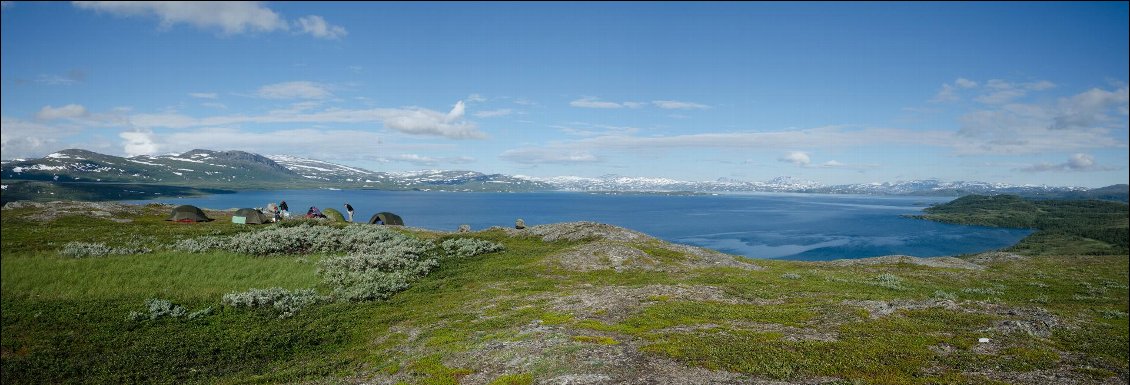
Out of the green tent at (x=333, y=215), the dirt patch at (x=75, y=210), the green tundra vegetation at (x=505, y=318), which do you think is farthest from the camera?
the green tent at (x=333, y=215)

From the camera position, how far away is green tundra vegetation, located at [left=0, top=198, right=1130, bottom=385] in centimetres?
1825

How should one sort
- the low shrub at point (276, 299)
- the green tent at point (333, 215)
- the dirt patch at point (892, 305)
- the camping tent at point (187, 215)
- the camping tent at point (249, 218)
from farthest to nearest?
the green tent at point (333, 215)
the camping tent at point (187, 215)
the camping tent at point (249, 218)
the low shrub at point (276, 299)
the dirt patch at point (892, 305)

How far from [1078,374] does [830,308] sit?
10.8m

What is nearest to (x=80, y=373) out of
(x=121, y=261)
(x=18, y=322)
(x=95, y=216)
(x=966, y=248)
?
(x=18, y=322)

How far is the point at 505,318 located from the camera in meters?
26.3

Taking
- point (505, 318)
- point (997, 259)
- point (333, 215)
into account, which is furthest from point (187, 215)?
point (997, 259)

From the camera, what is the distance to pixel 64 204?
61719 mm

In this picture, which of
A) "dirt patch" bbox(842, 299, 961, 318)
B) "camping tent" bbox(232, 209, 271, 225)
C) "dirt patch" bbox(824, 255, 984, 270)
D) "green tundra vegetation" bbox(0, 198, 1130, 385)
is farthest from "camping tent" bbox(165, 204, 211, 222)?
"dirt patch" bbox(824, 255, 984, 270)

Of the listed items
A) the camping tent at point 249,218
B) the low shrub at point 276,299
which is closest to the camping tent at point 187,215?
the camping tent at point 249,218

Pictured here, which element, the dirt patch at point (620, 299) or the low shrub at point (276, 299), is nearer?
the dirt patch at point (620, 299)

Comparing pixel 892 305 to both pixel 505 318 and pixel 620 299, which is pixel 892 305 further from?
pixel 505 318

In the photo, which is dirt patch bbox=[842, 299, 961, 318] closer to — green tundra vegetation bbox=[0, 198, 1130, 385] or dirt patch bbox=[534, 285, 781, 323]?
green tundra vegetation bbox=[0, 198, 1130, 385]

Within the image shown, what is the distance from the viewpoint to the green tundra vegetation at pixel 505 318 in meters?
18.2

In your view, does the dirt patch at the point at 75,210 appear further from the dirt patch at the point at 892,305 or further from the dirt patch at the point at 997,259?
the dirt patch at the point at 997,259
